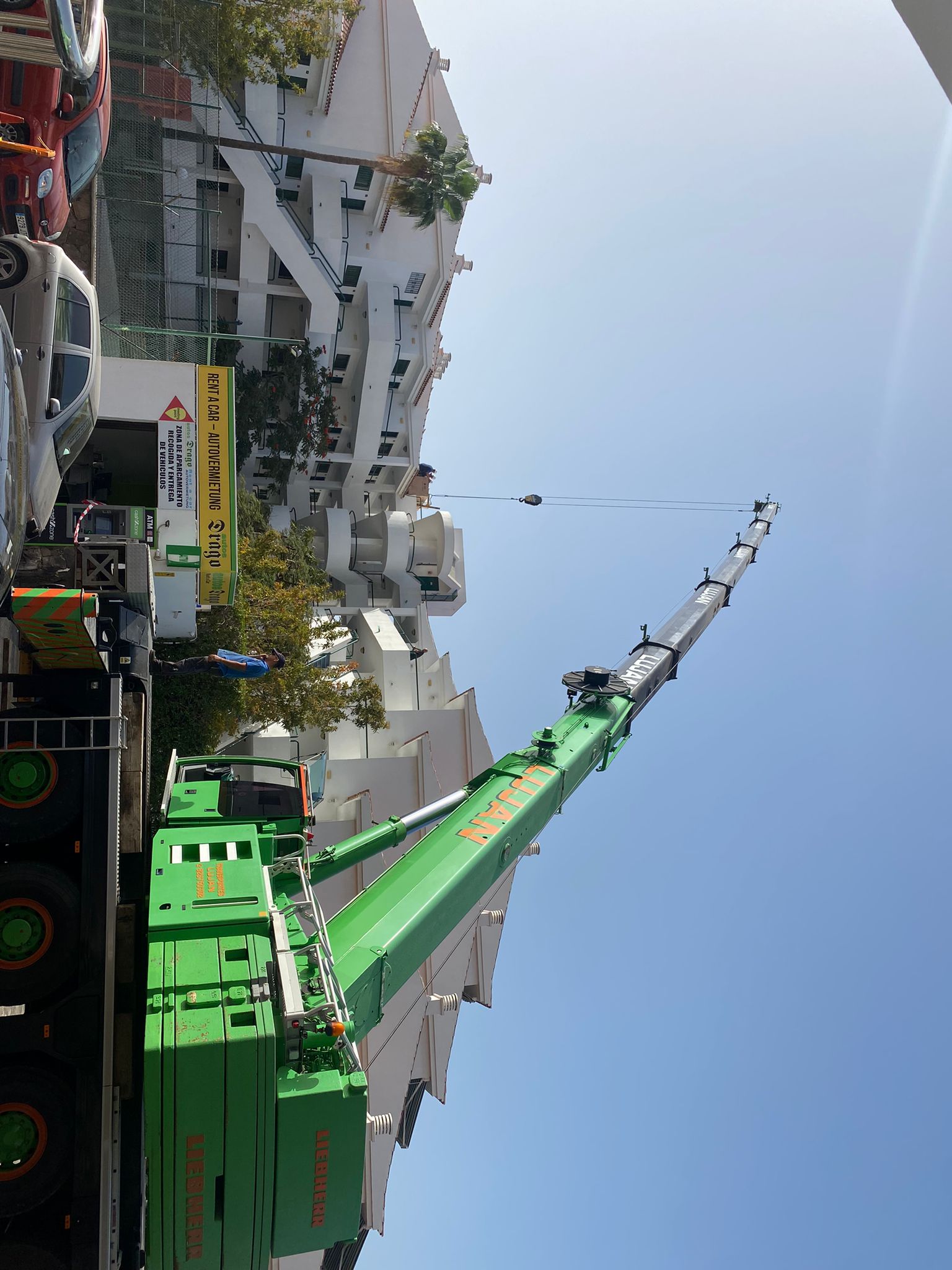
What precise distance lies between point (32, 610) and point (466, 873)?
576cm

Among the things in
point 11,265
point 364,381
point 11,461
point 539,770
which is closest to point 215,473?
point 11,265

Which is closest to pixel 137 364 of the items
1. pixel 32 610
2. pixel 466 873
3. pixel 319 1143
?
pixel 32 610

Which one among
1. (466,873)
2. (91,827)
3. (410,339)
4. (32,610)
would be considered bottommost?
(466,873)

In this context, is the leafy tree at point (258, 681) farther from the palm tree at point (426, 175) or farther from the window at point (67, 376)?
the palm tree at point (426, 175)

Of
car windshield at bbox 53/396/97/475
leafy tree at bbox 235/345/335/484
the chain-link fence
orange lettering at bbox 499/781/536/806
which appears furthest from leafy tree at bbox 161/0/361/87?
orange lettering at bbox 499/781/536/806

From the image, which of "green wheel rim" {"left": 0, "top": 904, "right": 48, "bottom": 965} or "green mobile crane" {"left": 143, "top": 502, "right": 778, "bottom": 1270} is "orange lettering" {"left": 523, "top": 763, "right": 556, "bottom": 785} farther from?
"green wheel rim" {"left": 0, "top": 904, "right": 48, "bottom": 965}

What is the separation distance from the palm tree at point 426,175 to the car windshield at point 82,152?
15859mm

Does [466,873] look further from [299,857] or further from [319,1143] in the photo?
[319,1143]

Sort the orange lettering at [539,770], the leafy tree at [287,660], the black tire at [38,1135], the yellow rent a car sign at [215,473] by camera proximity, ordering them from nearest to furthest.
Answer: the black tire at [38,1135]
the orange lettering at [539,770]
the yellow rent a car sign at [215,473]
the leafy tree at [287,660]

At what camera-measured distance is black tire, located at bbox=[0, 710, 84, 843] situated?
860 cm

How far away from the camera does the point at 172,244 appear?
19.2 m

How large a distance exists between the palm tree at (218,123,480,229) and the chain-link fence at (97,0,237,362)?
7349 millimetres

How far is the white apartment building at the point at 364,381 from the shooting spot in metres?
22.9

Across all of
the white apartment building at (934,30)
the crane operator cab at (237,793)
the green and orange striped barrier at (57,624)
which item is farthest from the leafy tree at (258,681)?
the white apartment building at (934,30)
